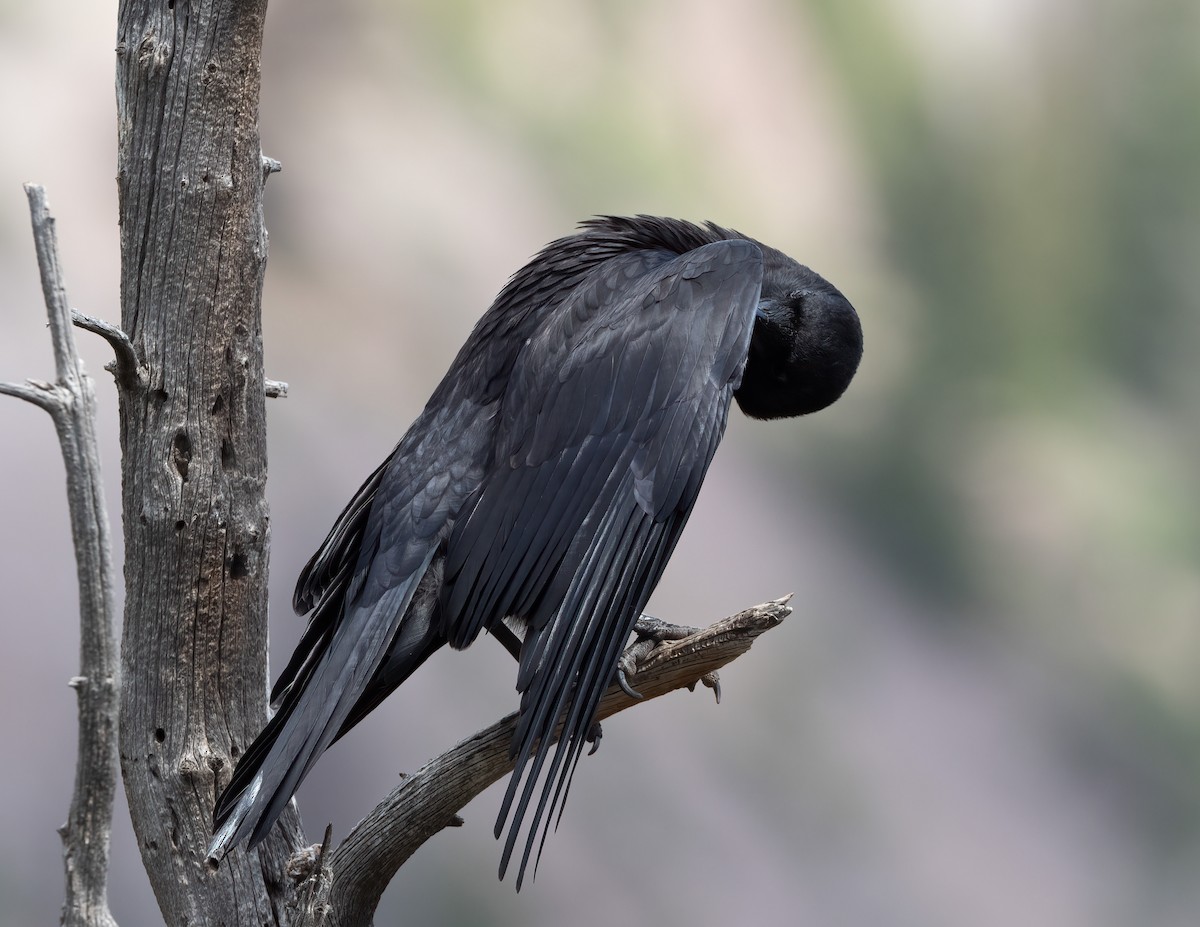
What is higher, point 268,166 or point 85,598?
point 268,166

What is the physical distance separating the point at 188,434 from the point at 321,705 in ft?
1.53

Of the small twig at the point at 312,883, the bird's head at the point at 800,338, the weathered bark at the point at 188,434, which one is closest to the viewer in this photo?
the small twig at the point at 312,883

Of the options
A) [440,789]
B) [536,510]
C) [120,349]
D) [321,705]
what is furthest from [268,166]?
[440,789]

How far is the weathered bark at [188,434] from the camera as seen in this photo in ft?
5.38

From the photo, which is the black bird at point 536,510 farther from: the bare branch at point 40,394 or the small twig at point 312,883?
the bare branch at point 40,394

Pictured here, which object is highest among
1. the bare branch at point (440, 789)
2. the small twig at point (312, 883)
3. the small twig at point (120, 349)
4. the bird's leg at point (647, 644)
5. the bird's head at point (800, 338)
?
the bird's head at point (800, 338)

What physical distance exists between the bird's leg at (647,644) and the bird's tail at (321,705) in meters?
0.28

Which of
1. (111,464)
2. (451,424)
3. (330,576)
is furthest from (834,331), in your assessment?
(111,464)

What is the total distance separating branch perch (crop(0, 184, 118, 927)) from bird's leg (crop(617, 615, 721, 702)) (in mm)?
870

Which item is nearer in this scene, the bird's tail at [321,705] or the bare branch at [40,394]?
the bird's tail at [321,705]

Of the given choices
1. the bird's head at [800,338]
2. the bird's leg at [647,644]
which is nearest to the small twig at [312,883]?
the bird's leg at [647,644]

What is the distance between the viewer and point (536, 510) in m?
1.57

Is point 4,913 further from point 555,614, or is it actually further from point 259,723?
point 555,614

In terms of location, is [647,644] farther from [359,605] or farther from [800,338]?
[800,338]
